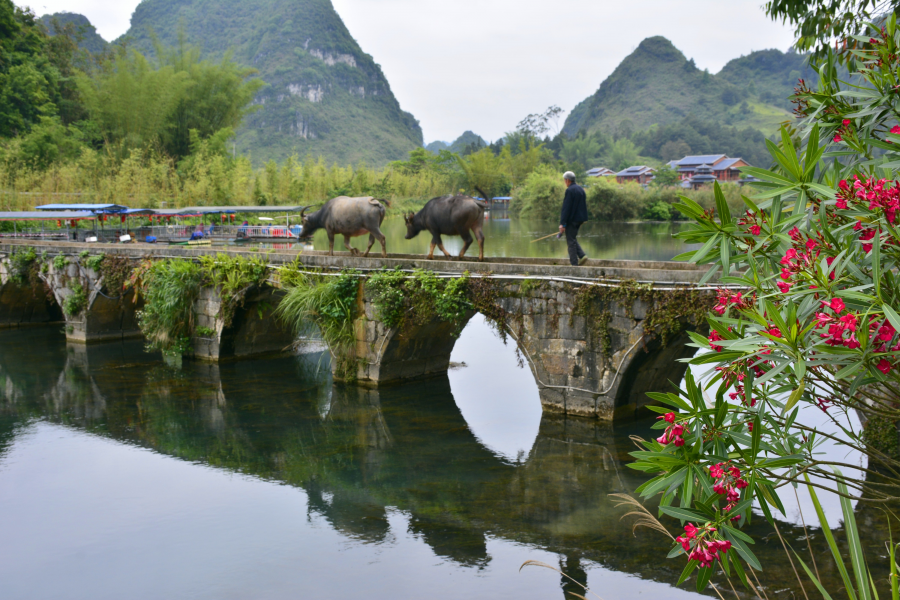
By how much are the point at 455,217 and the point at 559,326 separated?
2872 millimetres

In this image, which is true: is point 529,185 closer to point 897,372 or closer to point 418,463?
point 418,463

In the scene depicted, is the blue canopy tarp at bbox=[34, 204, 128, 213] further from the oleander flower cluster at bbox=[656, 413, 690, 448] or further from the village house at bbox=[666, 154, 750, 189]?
the village house at bbox=[666, 154, 750, 189]

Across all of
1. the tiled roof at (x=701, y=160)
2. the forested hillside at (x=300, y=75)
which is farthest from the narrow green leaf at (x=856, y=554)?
the forested hillside at (x=300, y=75)

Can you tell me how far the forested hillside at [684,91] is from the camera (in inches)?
4018

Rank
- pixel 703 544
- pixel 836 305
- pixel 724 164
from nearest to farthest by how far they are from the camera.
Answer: pixel 836 305
pixel 703 544
pixel 724 164

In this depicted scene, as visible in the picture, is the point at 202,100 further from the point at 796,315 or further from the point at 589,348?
the point at 796,315

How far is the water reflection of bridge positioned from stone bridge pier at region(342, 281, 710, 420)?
1.25 feet

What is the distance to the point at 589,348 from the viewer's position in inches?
390

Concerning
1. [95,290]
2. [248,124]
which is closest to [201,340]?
[95,290]

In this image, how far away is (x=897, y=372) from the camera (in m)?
2.33

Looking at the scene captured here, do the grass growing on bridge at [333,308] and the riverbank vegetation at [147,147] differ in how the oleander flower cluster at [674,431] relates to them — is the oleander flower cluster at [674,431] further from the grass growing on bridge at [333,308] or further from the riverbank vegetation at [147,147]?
the riverbank vegetation at [147,147]

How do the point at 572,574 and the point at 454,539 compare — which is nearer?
the point at 572,574

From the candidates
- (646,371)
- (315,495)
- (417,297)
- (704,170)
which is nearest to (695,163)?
(704,170)

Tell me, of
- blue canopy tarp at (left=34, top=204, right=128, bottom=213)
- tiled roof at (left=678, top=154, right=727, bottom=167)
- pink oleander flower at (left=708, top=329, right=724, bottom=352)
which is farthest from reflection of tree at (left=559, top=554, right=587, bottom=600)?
tiled roof at (left=678, top=154, right=727, bottom=167)
